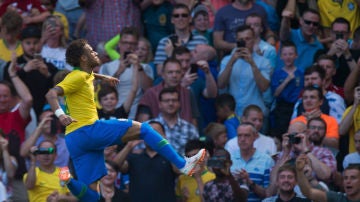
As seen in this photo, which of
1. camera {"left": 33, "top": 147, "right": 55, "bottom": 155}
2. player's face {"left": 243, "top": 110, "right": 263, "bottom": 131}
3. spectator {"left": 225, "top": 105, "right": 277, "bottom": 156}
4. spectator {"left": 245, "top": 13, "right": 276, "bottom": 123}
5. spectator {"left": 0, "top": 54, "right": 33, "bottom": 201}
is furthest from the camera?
spectator {"left": 245, "top": 13, "right": 276, "bottom": 123}

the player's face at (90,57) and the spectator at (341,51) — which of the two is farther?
the spectator at (341,51)

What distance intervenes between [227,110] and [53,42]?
2894 millimetres

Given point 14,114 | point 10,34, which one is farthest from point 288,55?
point 10,34

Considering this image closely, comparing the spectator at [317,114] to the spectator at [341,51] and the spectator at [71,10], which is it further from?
the spectator at [71,10]

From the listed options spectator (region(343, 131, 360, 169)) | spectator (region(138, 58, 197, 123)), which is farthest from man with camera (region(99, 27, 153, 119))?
spectator (region(343, 131, 360, 169))

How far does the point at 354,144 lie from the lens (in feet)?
50.5

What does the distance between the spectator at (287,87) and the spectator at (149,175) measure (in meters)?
2.26

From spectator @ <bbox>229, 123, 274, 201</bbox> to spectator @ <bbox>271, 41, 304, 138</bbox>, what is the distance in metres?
1.32

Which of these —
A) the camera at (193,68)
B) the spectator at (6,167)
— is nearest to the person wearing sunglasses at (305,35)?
the camera at (193,68)

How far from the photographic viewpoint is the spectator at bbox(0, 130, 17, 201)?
586 inches

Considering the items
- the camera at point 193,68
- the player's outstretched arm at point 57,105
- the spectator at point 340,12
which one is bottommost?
the camera at point 193,68

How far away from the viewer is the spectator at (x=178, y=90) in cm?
1619

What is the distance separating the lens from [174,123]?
15.8m

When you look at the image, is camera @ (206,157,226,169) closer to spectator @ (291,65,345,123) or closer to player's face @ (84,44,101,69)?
spectator @ (291,65,345,123)
